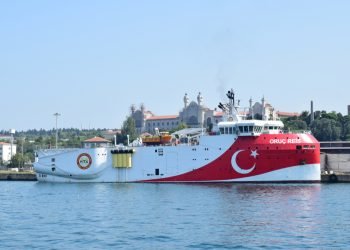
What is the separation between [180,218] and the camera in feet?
103

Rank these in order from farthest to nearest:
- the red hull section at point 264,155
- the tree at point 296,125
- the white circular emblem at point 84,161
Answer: the tree at point 296,125 < the white circular emblem at point 84,161 < the red hull section at point 264,155

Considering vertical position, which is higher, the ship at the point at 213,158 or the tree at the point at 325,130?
the tree at the point at 325,130

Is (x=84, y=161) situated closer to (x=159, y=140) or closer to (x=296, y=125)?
(x=159, y=140)

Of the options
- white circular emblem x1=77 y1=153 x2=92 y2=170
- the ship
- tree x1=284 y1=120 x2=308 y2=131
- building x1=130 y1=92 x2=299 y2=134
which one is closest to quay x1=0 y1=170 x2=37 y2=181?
the ship

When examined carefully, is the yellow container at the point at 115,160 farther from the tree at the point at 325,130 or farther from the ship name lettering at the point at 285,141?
the tree at the point at 325,130

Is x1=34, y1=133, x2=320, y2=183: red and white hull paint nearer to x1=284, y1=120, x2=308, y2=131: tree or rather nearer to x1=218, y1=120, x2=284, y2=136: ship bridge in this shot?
x1=218, y1=120, x2=284, y2=136: ship bridge

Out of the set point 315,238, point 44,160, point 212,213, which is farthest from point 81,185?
point 315,238

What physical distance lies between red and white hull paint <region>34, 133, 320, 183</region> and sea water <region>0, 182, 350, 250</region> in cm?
268

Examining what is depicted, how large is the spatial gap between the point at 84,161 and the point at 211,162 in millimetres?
11138

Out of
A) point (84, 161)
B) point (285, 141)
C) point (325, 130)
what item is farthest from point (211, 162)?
point (325, 130)

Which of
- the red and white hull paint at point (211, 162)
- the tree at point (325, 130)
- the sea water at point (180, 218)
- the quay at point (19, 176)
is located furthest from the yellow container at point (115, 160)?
the tree at point (325, 130)

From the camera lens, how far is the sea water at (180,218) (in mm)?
25453

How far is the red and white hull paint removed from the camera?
161ft

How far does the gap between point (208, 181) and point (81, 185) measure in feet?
33.2
